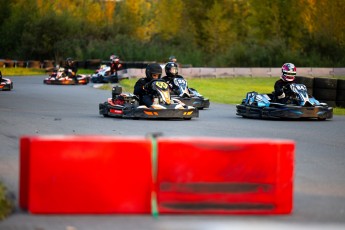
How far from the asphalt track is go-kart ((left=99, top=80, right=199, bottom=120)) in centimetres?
20

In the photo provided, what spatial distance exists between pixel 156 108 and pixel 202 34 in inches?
2591

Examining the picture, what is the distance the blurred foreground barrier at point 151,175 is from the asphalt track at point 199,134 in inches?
4.0

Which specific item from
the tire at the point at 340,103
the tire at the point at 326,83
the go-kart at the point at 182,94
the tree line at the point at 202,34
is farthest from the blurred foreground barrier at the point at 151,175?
the tree line at the point at 202,34

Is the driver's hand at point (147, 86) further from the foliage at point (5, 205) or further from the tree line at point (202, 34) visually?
the tree line at point (202, 34)

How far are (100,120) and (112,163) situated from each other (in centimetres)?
1044

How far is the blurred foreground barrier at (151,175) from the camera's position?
276 inches

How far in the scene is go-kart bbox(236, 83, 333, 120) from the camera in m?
18.2

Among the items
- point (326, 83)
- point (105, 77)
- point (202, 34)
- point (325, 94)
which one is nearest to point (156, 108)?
point (326, 83)

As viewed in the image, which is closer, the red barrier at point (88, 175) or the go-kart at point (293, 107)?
the red barrier at point (88, 175)

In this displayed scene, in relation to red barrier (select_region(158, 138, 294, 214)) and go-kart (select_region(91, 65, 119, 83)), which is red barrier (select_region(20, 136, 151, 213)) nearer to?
red barrier (select_region(158, 138, 294, 214))

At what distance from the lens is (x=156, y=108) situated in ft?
57.9

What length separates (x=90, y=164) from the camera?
7.04 metres

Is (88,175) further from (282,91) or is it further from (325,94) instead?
(325,94)

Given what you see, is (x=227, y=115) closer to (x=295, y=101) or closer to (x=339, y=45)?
(x=295, y=101)
